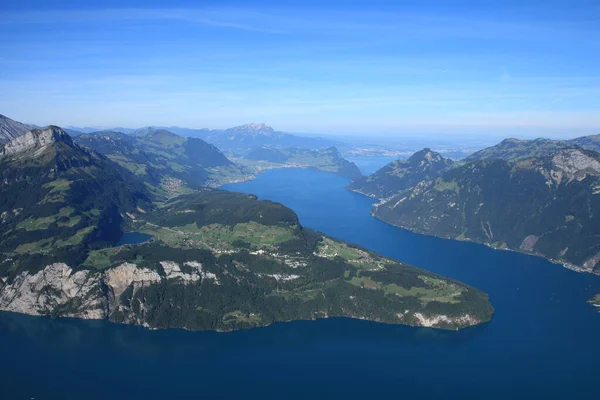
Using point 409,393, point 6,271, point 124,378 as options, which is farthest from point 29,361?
point 409,393

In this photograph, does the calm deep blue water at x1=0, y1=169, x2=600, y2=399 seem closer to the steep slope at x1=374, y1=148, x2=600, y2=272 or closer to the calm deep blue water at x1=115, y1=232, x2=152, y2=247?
the steep slope at x1=374, y1=148, x2=600, y2=272

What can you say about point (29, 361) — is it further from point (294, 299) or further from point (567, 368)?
point (567, 368)

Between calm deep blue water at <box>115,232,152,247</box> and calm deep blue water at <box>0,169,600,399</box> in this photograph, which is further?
calm deep blue water at <box>115,232,152,247</box>

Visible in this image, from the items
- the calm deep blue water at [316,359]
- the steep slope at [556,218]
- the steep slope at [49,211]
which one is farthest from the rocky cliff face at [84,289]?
the steep slope at [556,218]

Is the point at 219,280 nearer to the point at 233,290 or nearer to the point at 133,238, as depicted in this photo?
the point at 233,290

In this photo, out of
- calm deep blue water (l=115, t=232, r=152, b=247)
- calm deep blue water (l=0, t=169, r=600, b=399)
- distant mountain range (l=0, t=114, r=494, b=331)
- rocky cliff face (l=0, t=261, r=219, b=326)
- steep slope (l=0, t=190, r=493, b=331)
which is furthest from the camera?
calm deep blue water (l=115, t=232, r=152, b=247)

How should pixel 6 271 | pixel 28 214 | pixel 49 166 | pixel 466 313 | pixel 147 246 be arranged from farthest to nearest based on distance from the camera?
pixel 49 166, pixel 28 214, pixel 147 246, pixel 6 271, pixel 466 313

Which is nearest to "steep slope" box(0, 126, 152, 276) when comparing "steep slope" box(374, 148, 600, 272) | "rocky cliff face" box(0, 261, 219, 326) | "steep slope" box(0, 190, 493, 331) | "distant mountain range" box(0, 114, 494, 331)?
"distant mountain range" box(0, 114, 494, 331)
